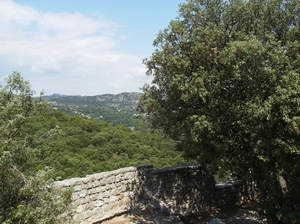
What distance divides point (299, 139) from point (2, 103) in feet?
18.0

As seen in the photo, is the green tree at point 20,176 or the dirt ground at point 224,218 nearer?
the green tree at point 20,176

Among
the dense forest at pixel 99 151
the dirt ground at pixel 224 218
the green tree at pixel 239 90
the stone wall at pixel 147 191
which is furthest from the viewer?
the dense forest at pixel 99 151

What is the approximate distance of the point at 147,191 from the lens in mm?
9000

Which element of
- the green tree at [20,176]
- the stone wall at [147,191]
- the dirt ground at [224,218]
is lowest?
the dirt ground at [224,218]

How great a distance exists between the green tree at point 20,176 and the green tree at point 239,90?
3939 millimetres

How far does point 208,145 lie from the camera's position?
24.1 ft

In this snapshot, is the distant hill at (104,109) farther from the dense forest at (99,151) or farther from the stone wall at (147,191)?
the dense forest at (99,151)

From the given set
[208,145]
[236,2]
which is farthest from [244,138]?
[236,2]

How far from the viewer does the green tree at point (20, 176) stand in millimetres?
3297

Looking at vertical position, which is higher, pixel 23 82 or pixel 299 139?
pixel 23 82

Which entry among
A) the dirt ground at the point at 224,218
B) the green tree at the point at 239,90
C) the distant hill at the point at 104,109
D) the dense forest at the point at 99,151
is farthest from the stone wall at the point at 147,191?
the dense forest at the point at 99,151

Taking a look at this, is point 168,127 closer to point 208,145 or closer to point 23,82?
point 208,145

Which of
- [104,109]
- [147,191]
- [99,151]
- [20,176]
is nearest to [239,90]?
[147,191]

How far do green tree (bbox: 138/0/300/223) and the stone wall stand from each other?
1516mm
